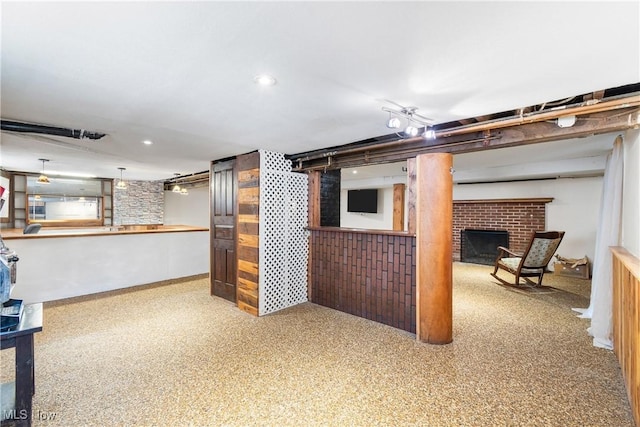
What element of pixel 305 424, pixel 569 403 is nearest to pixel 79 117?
pixel 305 424

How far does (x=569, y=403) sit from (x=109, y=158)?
6062 millimetres

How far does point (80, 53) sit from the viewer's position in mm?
1494

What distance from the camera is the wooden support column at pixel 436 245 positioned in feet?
9.55

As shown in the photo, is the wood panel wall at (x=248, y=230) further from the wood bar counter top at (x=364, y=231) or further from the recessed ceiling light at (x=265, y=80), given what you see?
the recessed ceiling light at (x=265, y=80)

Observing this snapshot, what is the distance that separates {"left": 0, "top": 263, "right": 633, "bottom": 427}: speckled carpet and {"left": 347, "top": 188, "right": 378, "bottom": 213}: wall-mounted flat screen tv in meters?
4.36

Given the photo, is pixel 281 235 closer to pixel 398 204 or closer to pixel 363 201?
pixel 398 204

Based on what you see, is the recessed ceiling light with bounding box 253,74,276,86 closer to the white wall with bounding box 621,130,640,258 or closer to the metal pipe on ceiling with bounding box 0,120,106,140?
the metal pipe on ceiling with bounding box 0,120,106,140

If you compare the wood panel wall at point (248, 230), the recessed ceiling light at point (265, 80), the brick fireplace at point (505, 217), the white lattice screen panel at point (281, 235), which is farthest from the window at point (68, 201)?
the brick fireplace at point (505, 217)

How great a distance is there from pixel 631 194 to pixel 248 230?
151 inches

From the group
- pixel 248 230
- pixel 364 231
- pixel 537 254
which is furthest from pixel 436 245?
pixel 537 254

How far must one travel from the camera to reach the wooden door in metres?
4.21

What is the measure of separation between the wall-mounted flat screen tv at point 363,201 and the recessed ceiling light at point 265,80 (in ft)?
20.8

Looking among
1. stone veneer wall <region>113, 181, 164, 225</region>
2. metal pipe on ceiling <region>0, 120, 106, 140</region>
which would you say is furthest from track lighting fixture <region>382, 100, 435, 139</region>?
stone veneer wall <region>113, 181, 164, 225</region>

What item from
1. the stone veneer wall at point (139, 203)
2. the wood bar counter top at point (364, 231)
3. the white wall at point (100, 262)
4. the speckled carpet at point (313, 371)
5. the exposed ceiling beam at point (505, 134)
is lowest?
the speckled carpet at point (313, 371)
